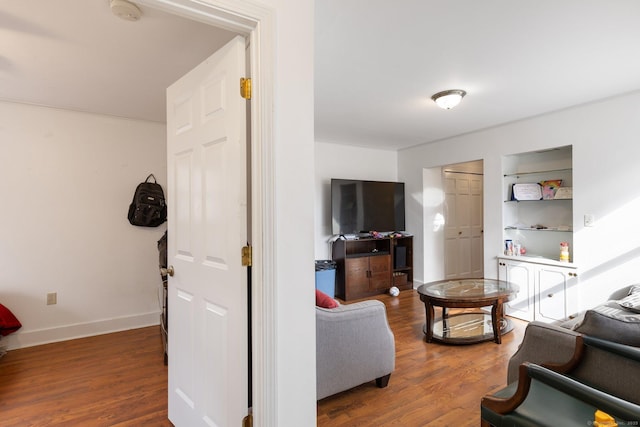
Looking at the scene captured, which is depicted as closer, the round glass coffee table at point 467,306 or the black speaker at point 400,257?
the round glass coffee table at point 467,306

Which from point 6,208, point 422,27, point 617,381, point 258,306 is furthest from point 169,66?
point 617,381

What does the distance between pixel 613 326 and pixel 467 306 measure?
1.55 meters

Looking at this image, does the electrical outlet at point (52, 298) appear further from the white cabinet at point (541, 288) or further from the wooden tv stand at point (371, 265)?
the white cabinet at point (541, 288)

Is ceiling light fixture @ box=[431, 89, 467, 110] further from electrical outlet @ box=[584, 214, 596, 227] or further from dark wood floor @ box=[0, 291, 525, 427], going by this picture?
dark wood floor @ box=[0, 291, 525, 427]

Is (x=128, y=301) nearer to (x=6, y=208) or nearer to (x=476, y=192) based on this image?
(x=6, y=208)

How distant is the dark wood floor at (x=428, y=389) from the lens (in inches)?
78.3

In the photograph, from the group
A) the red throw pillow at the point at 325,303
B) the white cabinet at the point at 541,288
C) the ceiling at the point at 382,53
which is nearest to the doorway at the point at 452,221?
the white cabinet at the point at 541,288

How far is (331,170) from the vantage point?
5047mm

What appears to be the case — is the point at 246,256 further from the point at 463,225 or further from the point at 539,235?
the point at 463,225

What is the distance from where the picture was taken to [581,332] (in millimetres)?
1536

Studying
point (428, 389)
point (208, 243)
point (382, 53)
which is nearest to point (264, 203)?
point (208, 243)

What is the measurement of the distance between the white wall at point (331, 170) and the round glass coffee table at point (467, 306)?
1.94 meters

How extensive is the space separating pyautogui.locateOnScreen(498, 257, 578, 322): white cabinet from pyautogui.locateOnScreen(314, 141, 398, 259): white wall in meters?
2.34

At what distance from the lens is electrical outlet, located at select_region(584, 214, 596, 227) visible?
3.22m
